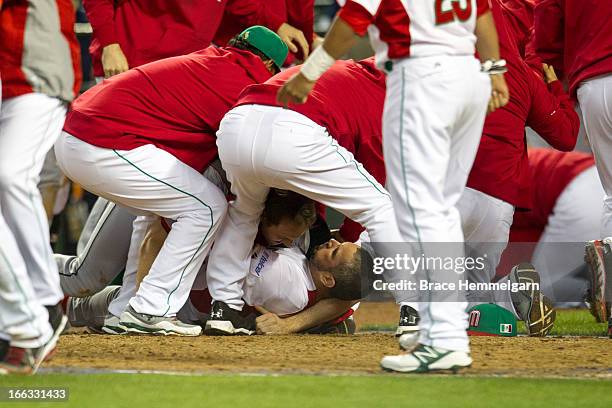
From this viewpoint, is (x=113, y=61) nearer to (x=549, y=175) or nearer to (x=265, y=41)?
(x=265, y=41)

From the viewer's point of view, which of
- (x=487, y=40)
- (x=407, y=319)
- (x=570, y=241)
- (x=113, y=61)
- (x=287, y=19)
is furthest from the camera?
(x=570, y=241)

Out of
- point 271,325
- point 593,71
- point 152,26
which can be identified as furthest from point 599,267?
point 152,26

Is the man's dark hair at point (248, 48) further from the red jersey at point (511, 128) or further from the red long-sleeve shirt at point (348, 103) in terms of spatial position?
the red jersey at point (511, 128)

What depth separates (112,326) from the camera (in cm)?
578

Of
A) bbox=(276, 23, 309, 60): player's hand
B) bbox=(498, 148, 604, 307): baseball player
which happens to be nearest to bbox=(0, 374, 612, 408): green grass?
bbox=(276, 23, 309, 60): player's hand

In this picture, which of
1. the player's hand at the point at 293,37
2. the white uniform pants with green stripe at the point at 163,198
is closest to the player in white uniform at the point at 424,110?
the white uniform pants with green stripe at the point at 163,198

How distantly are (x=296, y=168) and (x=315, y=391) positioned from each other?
5.19 feet

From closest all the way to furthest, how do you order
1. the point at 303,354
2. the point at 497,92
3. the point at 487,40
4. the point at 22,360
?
the point at 22,360 < the point at 487,40 < the point at 497,92 < the point at 303,354

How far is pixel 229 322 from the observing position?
18.5ft

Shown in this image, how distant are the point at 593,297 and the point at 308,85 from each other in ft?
9.47

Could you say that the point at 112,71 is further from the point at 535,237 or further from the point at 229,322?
the point at 535,237

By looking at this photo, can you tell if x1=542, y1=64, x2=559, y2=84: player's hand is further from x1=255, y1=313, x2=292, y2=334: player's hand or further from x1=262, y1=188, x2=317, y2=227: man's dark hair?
x1=255, y1=313, x2=292, y2=334: player's hand

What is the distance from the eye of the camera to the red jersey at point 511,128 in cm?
602

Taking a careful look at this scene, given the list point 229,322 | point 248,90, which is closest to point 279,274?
point 229,322
